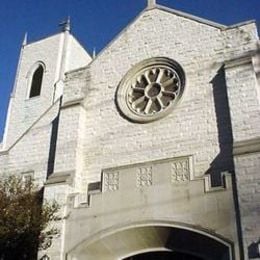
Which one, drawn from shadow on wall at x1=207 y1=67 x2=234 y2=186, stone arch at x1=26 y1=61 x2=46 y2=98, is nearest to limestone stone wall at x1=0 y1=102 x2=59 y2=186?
Result: shadow on wall at x1=207 y1=67 x2=234 y2=186

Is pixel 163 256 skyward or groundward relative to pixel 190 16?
groundward

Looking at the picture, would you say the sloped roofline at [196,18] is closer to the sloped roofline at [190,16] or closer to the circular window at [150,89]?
the sloped roofline at [190,16]

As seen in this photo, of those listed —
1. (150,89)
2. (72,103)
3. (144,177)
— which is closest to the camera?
(144,177)

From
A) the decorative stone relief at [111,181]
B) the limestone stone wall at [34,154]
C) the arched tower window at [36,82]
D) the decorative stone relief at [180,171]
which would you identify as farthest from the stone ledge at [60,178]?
the arched tower window at [36,82]

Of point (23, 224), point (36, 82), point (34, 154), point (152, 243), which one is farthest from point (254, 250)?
point (36, 82)

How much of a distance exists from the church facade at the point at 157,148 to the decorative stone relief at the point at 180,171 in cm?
3

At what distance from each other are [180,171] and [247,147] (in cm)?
172

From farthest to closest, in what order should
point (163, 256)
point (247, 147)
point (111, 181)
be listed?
1. point (111, 181)
2. point (163, 256)
3. point (247, 147)

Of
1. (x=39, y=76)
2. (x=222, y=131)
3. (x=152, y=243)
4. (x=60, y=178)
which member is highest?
(x=39, y=76)

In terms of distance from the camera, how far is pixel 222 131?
1223cm

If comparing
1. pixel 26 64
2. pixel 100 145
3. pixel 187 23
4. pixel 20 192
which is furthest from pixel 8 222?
pixel 26 64

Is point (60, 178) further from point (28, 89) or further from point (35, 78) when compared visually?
point (35, 78)

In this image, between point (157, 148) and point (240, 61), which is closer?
point (240, 61)

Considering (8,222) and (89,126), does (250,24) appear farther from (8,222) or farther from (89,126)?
(8,222)
